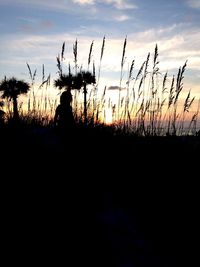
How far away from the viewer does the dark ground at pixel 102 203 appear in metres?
3.74

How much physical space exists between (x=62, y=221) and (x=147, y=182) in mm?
1518

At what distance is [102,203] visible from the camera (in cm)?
485

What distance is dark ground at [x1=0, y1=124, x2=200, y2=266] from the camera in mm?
3744

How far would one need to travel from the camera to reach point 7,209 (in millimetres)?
4246

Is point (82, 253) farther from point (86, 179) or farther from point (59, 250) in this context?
point (86, 179)

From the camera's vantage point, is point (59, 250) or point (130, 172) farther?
point (130, 172)

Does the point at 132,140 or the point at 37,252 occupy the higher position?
the point at 132,140

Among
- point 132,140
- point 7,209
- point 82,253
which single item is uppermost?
point 132,140

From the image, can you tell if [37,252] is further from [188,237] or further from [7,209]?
[188,237]


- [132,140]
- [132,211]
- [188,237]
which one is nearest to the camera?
[188,237]

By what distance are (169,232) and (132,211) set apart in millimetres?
660

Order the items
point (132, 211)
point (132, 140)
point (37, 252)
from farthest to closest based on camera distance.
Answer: point (132, 140)
point (132, 211)
point (37, 252)

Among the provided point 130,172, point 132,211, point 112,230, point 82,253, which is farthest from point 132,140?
point 82,253

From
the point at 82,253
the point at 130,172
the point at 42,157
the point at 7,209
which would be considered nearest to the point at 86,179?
the point at 130,172
